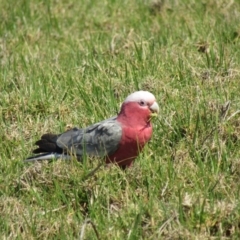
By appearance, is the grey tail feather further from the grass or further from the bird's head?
the bird's head

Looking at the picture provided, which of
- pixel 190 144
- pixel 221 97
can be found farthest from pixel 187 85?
pixel 190 144

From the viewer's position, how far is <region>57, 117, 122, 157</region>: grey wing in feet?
17.9

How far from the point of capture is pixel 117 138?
214 inches

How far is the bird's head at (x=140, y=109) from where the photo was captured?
5.47 metres

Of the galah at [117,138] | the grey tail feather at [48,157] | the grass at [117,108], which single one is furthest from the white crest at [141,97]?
the grey tail feather at [48,157]

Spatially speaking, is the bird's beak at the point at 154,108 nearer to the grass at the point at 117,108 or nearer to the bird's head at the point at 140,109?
the bird's head at the point at 140,109

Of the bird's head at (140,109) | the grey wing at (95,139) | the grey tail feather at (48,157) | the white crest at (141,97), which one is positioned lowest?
the grey tail feather at (48,157)

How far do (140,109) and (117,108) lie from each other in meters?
0.81

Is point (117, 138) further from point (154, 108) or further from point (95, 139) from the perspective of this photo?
point (154, 108)

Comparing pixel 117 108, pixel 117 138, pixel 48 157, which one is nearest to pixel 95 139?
pixel 117 138

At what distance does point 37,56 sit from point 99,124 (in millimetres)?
2131

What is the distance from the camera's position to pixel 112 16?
8.45m

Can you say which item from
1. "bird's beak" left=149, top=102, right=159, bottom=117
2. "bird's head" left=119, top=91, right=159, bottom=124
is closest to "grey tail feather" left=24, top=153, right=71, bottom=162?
"bird's head" left=119, top=91, right=159, bottom=124

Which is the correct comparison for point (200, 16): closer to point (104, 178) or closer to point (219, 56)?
point (219, 56)
